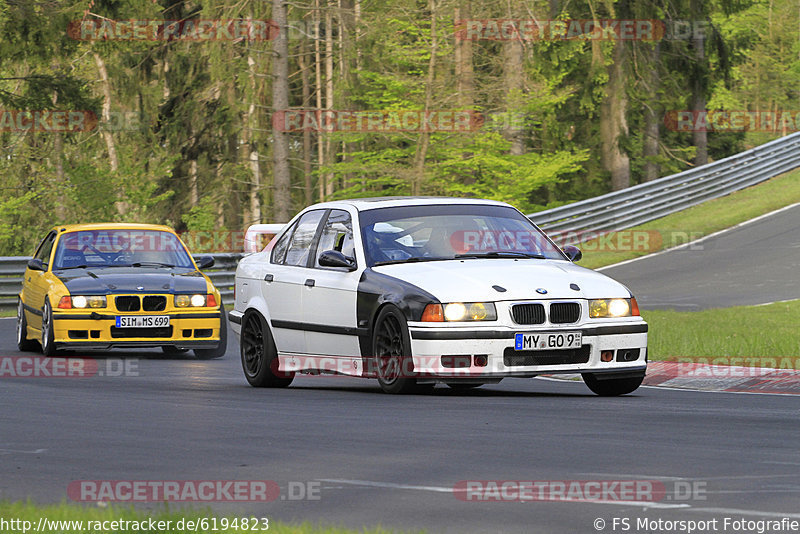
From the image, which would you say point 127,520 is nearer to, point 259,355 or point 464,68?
point 259,355

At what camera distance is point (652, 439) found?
26.9ft

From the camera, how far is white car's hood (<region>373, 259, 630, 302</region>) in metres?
10.3

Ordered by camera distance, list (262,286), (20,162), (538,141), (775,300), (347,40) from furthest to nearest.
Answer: (20,162) → (538,141) → (347,40) → (775,300) → (262,286)

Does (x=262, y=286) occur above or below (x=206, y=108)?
below

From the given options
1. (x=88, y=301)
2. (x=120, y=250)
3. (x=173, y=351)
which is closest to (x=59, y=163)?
(x=173, y=351)

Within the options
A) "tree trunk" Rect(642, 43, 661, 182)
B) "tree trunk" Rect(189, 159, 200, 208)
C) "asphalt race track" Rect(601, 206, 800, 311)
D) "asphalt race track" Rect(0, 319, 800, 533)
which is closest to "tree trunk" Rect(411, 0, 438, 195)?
"tree trunk" Rect(642, 43, 661, 182)

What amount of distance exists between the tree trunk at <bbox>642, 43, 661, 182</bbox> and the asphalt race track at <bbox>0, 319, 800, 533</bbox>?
32.4 metres

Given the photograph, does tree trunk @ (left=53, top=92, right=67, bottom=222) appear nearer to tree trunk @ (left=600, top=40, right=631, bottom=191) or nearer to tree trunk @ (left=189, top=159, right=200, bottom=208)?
tree trunk @ (left=189, top=159, right=200, bottom=208)

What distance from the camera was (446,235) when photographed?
1149cm

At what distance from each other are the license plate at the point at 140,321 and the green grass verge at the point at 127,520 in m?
9.47

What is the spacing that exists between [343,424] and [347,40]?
2826 centimetres

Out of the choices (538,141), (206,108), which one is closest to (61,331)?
(206,108)

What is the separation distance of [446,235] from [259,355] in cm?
216

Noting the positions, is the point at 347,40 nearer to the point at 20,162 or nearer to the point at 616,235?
the point at 616,235
